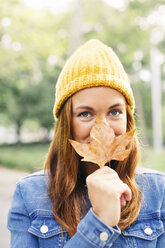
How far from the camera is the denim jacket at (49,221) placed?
1353 mm

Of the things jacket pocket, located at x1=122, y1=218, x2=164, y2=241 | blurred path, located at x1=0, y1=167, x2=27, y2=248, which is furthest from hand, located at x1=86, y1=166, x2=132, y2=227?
blurred path, located at x1=0, y1=167, x2=27, y2=248

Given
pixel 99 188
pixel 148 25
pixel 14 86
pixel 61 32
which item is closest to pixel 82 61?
pixel 99 188

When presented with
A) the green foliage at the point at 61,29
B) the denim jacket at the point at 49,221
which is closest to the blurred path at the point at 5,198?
the green foliage at the point at 61,29

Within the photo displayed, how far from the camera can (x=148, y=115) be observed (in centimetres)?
2689

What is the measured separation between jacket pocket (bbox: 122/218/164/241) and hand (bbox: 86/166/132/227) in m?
0.37

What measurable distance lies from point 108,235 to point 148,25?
27.3ft

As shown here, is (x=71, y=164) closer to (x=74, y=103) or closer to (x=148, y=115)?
(x=74, y=103)

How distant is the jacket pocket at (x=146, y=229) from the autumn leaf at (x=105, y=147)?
1.60 feet

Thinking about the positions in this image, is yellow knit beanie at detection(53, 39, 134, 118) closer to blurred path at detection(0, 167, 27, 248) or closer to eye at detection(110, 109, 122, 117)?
eye at detection(110, 109, 122, 117)

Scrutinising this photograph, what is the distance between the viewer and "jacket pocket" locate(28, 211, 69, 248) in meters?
1.36

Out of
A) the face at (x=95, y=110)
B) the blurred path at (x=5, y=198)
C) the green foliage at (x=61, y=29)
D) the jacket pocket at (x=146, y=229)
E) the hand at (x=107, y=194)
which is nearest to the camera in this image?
the hand at (x=107, y=194)

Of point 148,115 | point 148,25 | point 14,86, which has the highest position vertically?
point 148,25

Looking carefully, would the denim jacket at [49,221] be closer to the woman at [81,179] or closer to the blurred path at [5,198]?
the woman at [81,179]

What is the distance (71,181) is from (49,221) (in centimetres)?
23
